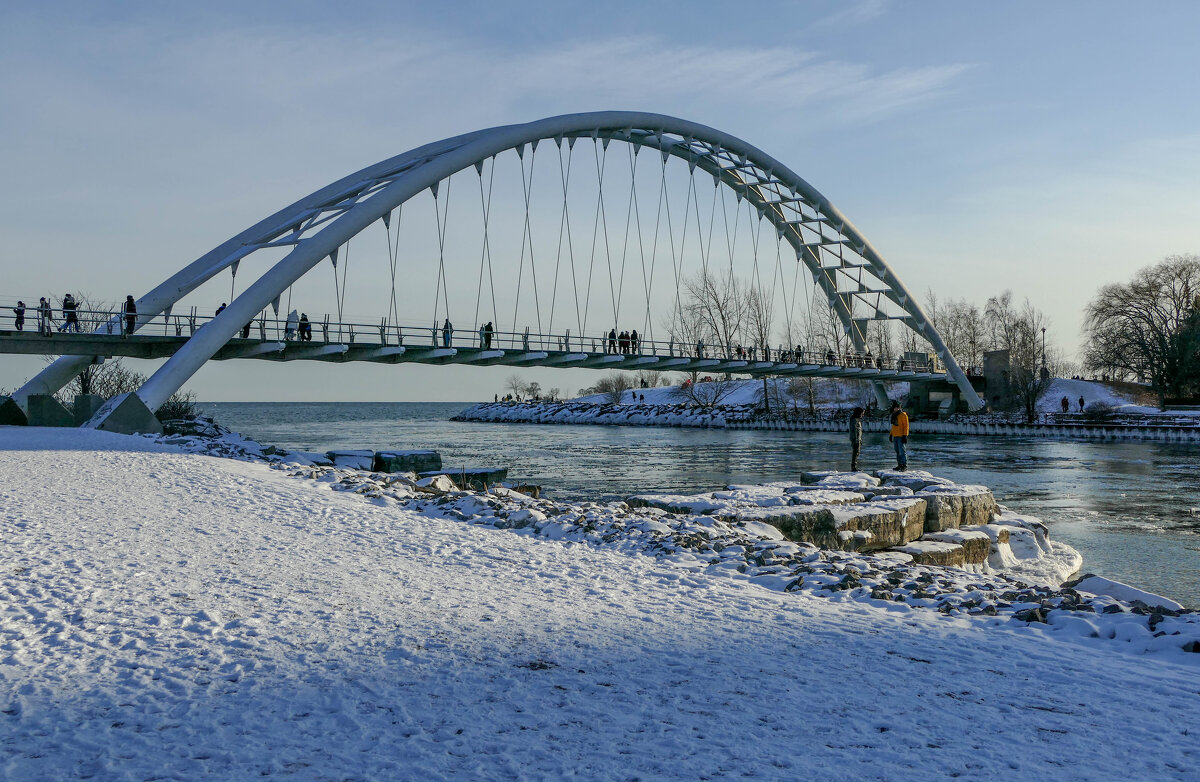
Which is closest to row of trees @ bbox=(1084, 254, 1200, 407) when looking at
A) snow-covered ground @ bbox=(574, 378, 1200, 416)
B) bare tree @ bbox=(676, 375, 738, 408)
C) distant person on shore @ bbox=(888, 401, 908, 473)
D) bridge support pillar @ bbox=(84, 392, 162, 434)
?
snow-covered ground @ bbox=(574, 378, 1200, 416)

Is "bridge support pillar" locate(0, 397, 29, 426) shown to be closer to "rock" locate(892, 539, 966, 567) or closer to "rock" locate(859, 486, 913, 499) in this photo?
"rock" locate(859, 486, 913, 499)

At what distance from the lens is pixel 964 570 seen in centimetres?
989

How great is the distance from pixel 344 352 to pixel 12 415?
904cm

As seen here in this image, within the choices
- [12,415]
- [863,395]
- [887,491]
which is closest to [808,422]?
[863,395]

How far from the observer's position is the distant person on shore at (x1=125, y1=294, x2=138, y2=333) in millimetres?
25859

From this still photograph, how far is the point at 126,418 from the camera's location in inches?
762

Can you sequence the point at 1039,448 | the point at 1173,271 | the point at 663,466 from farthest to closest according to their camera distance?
the point at 1173,271 → the point at 1039,448 → the point at 663,466

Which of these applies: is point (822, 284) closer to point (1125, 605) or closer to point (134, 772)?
point (1125, 605)

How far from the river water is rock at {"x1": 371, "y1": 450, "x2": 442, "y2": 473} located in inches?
109

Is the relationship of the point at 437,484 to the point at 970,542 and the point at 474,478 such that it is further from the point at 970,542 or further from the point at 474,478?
the point at 970,542

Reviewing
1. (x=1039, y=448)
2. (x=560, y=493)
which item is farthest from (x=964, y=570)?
(x=1039, y=448)

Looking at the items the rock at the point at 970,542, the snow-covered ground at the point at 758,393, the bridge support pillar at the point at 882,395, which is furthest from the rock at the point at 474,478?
the snow-covered ground at the point at 758,393

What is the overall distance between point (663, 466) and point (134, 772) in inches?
988

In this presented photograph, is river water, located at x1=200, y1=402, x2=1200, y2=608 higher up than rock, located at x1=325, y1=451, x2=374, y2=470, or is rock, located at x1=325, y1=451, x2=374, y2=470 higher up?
rock, located at x1=325, y1=451, x2=374, y2=470
